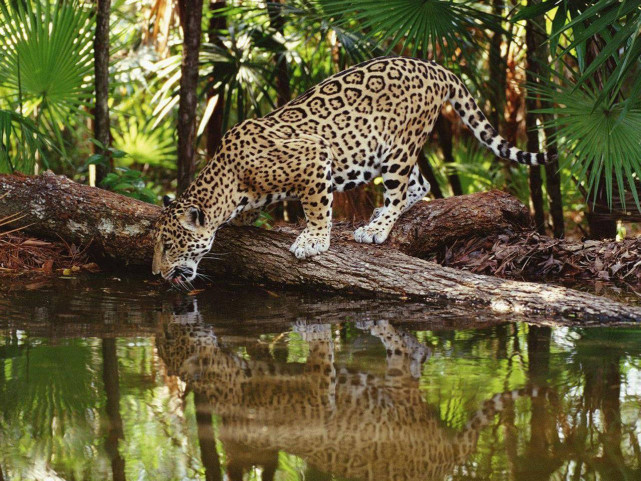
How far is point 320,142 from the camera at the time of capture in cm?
681

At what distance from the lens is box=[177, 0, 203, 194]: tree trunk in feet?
26.8

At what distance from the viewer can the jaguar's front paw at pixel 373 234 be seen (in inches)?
281

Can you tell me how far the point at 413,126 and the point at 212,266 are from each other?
2.16 m

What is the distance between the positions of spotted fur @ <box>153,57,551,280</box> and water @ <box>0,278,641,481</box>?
877 millimetres

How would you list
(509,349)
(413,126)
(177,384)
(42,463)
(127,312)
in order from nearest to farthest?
(42,463) < (177,384) < (509,349) < (127,312) < (413,126)

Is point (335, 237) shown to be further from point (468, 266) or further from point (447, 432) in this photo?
point (447, 432)

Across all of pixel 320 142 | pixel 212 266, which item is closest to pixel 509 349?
pixel 320 142

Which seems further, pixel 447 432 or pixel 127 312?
pixel 127 312

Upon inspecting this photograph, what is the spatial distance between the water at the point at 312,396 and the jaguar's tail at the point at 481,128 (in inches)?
81.0

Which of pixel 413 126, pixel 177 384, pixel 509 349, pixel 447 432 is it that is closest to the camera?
pixel 447 432

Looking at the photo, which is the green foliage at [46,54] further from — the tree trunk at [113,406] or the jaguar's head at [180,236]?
the tree trunk at [113,406]

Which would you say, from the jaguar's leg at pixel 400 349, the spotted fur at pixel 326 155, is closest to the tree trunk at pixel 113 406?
the jaguar's leg at pixel 400 349

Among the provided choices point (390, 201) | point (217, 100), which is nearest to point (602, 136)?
point (390, 201)

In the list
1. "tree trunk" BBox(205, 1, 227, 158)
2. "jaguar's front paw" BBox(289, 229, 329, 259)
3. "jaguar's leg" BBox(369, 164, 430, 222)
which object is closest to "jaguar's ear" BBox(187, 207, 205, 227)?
"jaguar's front paw" BBox(289, 229, 329, 259)
